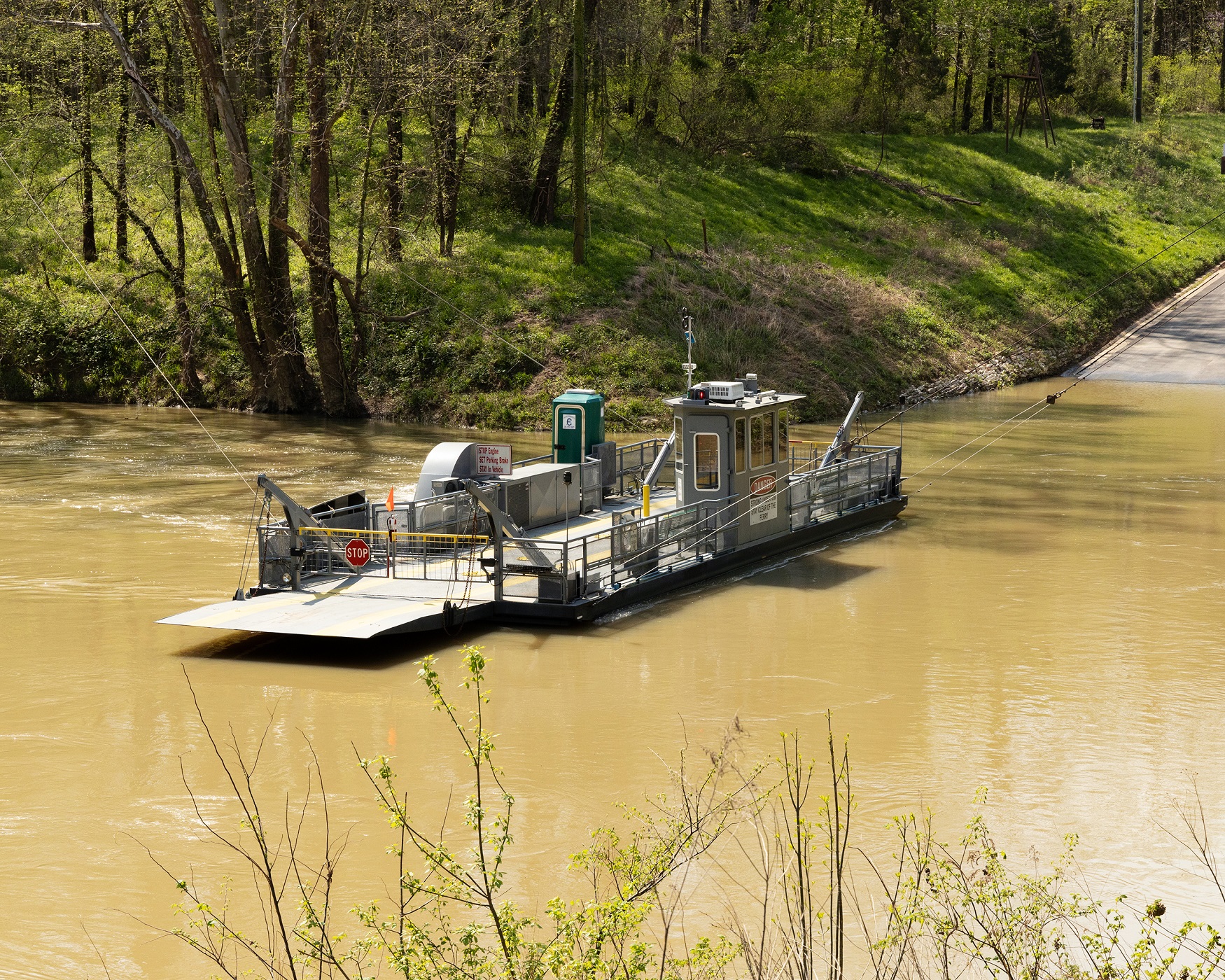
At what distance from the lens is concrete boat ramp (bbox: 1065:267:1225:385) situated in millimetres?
45625

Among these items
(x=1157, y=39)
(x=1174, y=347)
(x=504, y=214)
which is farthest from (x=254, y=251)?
(x=1157, y=39)

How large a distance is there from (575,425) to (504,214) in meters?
24.3

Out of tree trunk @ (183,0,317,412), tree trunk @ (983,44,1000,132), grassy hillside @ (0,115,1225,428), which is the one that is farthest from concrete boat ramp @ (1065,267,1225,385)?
tree trunk @ (183,0,317,412)

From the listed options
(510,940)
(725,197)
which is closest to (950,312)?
(725,197)

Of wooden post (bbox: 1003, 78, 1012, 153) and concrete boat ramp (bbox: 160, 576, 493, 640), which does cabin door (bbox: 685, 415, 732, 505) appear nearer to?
concrete boat ramp (bbox: 160, 576, 493, 640)

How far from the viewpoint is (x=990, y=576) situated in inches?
850

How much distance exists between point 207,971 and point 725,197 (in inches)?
1712

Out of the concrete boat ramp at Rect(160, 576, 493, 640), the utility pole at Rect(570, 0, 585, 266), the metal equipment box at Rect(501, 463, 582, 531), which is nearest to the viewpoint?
the concrete boat ramp at Rect(160, 576, 493, 640)

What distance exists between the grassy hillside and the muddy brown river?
12.6 metres

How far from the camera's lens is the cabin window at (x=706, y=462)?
2147cm

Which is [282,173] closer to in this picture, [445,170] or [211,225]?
[211,225]

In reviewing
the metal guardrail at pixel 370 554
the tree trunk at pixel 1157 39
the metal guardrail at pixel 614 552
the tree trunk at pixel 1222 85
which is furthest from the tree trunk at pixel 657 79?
the tree trunk at pixel 1157 39

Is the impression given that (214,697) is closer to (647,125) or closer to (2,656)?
(2,656)

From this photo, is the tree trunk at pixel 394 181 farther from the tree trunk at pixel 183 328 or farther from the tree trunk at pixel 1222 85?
the tree trunk at pixel 1222 85
